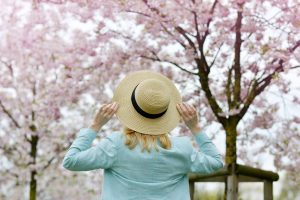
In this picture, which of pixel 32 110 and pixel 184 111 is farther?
pixel 32 110

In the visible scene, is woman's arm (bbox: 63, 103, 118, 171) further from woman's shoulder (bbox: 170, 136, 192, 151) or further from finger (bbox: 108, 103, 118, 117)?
woman's shoulder (bbox: 170, 136, 192, 151)

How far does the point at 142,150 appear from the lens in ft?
7.91

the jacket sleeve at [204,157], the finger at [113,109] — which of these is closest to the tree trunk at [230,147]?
the jacket sleeve at [204,157]

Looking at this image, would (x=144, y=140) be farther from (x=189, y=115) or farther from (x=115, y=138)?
(x=189, y=115)

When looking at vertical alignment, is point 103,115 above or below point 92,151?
above

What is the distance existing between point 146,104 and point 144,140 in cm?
15

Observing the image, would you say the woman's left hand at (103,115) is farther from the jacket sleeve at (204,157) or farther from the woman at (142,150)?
the jacket sleeve at (204,157)

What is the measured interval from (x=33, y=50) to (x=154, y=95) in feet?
28.9

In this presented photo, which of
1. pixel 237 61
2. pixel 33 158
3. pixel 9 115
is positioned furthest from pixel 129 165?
pixel 9 115

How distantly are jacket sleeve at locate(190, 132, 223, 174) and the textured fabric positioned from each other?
0.18ft

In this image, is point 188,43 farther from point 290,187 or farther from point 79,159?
point 79,159

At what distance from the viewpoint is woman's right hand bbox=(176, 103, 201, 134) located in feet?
8.23

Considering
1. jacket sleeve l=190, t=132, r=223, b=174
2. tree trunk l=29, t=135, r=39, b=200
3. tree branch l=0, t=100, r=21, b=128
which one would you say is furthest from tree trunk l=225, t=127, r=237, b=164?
tree branch l=0, t=100, r=21, b=128

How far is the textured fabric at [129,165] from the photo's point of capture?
7.76ft
